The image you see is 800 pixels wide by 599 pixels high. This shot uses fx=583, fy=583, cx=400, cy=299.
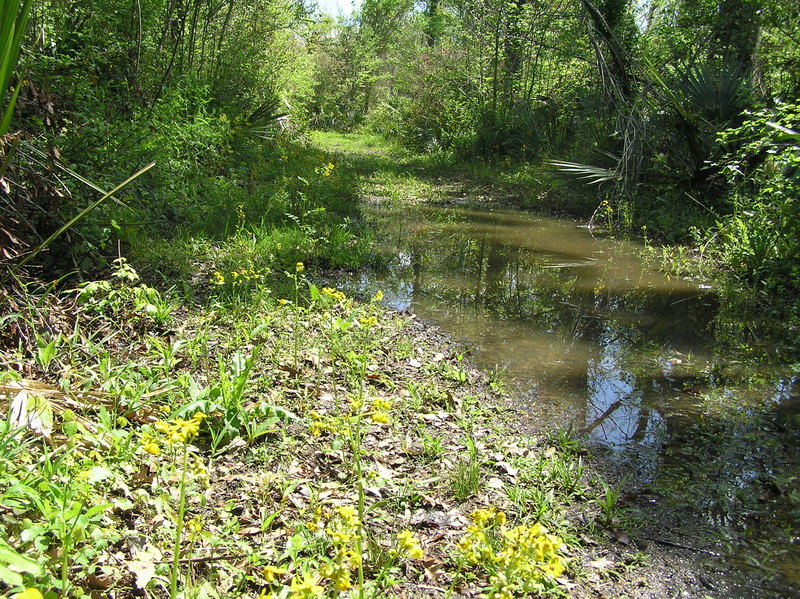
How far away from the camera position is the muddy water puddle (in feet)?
9.46

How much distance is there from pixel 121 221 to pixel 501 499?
3.79 m

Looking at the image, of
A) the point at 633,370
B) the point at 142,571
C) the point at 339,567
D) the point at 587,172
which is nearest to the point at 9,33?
the point at 142,571

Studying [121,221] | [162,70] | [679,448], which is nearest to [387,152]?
[162,70]

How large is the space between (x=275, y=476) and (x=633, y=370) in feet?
9.88

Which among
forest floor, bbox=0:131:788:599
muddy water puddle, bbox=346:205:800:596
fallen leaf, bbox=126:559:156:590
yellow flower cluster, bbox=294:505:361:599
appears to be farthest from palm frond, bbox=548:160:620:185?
fallen leaf, bbox=126:559:156:590

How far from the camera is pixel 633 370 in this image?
14.7 feet

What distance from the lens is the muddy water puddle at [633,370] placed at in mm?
2883

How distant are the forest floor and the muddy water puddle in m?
0.28

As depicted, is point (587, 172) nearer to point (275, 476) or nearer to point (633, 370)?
point (633, 370)

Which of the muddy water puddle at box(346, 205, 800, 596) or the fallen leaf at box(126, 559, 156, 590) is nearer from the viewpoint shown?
the fallen leaf at box(126, 559, 156, 590)

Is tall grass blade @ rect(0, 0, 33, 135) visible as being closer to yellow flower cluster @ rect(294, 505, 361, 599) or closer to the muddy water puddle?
yellow flower cluster @ rect(294, 505, 361, 599)

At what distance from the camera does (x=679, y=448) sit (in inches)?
132

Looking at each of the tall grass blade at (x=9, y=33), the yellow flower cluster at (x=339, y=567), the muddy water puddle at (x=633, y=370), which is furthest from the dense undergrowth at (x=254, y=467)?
the tall grass blade at (x=9, y=33)

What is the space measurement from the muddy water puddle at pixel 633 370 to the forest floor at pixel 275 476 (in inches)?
10.9
